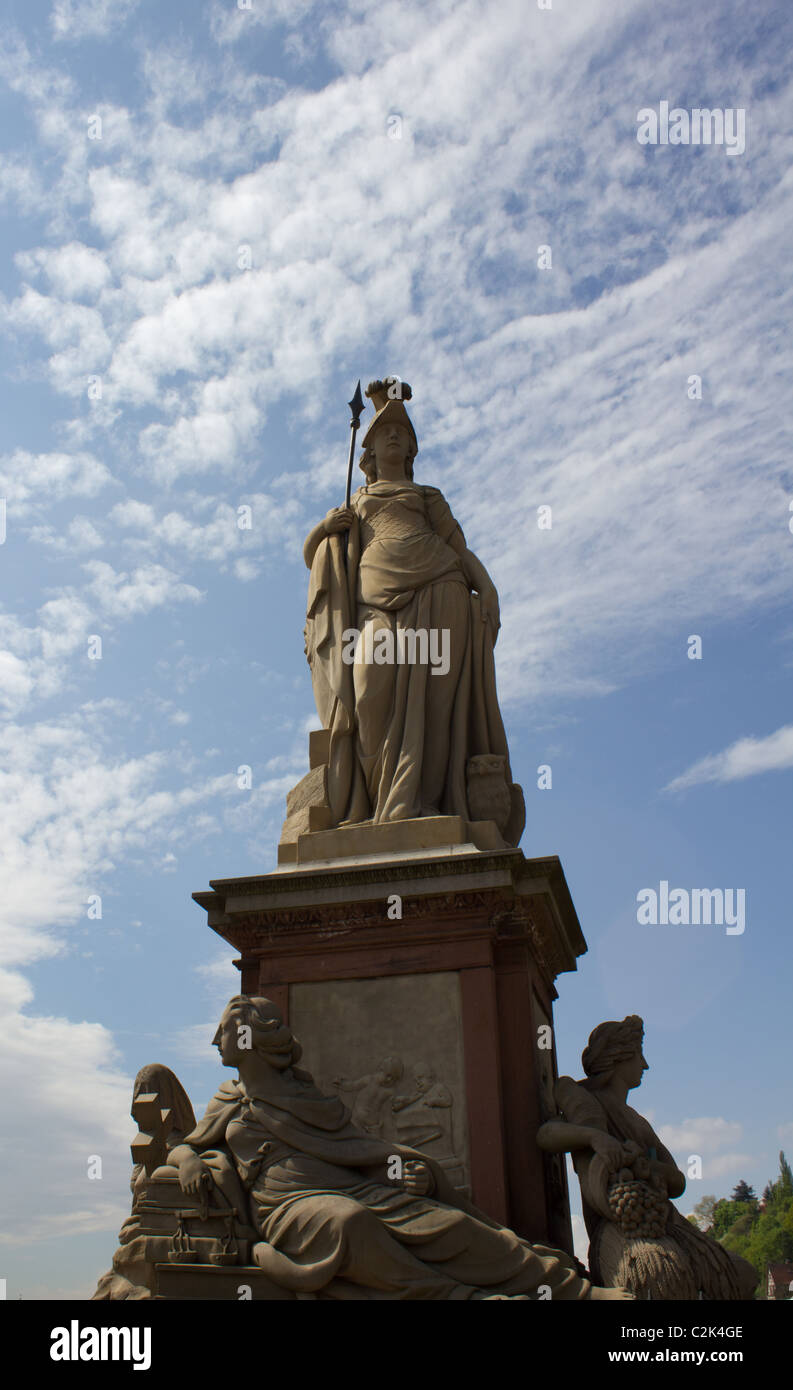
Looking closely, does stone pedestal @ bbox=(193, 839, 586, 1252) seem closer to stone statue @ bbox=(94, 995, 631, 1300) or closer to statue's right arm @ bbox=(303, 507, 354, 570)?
stone statue @ bbox=(94, 995, 631, 1300)

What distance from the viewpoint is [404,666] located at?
11.7 m

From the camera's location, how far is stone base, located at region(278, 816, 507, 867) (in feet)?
34.1

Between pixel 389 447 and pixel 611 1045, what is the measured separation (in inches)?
255

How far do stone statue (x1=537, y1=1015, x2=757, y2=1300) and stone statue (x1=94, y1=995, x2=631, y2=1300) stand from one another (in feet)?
1.89

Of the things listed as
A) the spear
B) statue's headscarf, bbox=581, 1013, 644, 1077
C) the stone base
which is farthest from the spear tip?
statue's headscarf, bbox=581, 1013, 644, 1077

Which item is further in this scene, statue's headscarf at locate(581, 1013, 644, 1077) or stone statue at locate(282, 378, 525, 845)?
stone statue at locate(282, 378, 525, 845)

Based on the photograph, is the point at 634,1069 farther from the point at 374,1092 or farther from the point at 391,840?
the point at 391,840

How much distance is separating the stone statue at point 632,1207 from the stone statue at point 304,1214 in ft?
1.89

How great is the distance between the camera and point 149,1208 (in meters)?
7.76

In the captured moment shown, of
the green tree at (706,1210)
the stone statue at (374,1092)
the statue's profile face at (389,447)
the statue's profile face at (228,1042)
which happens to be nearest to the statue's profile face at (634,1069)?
the stone statue at (374,1092)

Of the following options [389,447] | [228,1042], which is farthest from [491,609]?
[228,1042]
